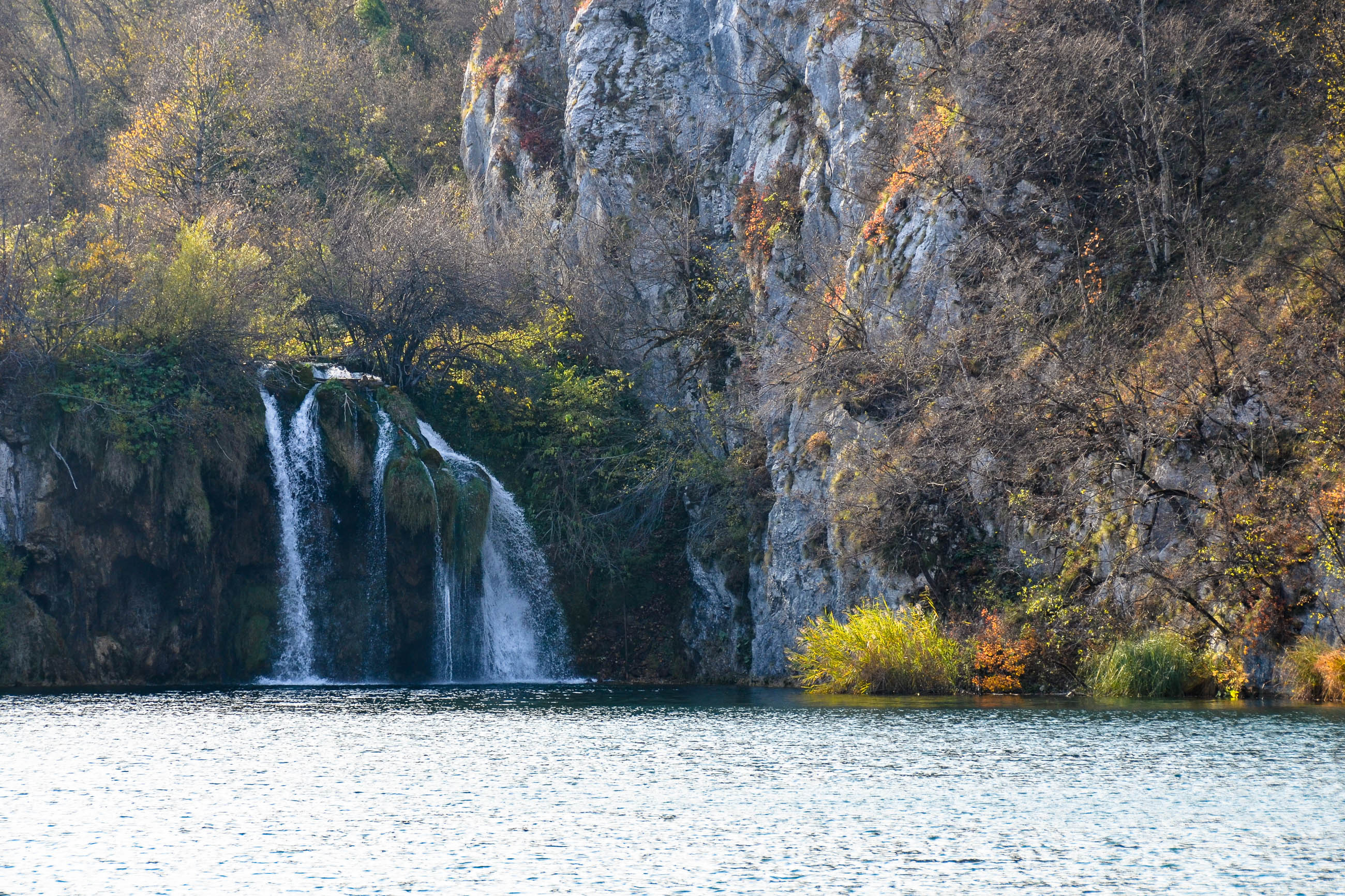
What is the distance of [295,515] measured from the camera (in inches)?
1137

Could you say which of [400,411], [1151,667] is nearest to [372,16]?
[400,411]

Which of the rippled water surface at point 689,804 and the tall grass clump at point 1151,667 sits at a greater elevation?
the tall grass clump at point 1151,667

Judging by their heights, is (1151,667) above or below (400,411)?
below

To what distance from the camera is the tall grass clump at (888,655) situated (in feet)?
68.9

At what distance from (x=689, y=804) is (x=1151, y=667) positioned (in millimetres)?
11465

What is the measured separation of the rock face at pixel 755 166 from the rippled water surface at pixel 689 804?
402 inches

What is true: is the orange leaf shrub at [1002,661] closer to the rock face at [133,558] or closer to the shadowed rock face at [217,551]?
the shadowed rock face at [217,551]

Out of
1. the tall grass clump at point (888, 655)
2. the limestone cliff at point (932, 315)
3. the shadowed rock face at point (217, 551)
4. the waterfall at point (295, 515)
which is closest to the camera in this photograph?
the limestone cliff at point (932, 315)

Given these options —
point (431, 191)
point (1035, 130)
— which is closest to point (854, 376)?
point (1035, 130)

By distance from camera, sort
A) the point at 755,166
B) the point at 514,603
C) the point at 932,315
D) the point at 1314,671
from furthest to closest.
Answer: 1. the point at 755,166
2. the point at 514,603
3. the point at 932,315
4. the point at 1314,671

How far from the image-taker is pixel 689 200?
125 feet

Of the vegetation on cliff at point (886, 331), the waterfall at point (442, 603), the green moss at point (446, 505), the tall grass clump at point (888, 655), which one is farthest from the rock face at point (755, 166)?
the green moss at point (446, 505)

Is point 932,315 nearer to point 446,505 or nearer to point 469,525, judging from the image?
point 469,525

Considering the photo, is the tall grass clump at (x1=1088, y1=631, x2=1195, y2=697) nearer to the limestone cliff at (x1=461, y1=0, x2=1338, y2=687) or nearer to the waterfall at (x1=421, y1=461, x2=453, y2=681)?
the limestone cliff at (x1=461, y1=0, x2=1338, y2=687)
